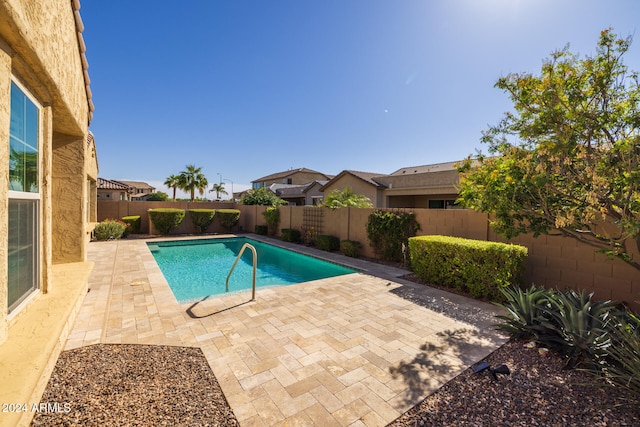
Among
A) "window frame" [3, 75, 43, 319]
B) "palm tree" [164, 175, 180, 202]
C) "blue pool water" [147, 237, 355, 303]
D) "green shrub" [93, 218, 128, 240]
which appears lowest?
"blue pool water" [147, 237, 355, 303]

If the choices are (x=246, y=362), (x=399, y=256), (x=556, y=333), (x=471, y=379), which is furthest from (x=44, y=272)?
(x=399, y=256)

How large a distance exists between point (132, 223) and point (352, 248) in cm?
1488

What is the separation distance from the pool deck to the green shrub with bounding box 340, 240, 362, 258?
4307 mm

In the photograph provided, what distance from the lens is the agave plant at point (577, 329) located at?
3.54 metres

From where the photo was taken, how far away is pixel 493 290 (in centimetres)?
623

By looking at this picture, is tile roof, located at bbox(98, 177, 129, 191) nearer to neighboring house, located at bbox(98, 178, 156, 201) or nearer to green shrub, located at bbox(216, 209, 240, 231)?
neighboring house, located at bbox(98, 178, 156, 201)

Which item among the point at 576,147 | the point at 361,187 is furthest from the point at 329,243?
the point at 361,187

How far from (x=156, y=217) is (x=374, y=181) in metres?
16.3

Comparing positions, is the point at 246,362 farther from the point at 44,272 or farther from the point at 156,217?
the point at 156,217

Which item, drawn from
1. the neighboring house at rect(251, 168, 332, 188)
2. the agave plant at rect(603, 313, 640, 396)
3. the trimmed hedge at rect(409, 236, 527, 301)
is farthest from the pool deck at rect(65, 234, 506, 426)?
the neighboring house at rect(251, 168, 332, 188)

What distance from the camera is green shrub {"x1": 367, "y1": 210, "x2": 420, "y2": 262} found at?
10039 millimetres

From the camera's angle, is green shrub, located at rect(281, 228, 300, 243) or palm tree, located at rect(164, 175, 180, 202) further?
palm tree, located at rect(164, 175, 180, 202)

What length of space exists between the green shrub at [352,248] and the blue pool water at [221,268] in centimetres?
124

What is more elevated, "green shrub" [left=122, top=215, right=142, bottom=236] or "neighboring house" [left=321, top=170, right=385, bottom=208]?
"neighboring house" [left=321, top=170, right=385, bottom=208]
